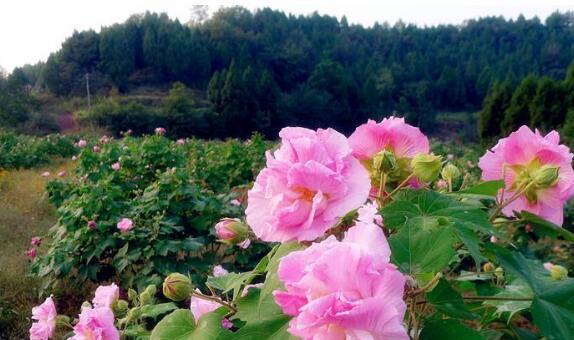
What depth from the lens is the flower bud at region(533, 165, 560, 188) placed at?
606 millimetres

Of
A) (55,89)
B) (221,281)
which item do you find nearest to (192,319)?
(221,281)

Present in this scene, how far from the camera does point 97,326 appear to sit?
2.58ft

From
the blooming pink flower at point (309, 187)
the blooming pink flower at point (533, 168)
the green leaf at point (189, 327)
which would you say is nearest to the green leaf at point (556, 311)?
the blooming pink flower at point (533, 168)

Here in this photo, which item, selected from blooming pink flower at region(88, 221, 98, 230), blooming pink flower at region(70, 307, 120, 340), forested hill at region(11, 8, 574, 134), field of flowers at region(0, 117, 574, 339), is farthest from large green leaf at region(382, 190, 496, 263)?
forested hill at region(11, 8, 574, 134)

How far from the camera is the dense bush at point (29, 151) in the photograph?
9.63 metres

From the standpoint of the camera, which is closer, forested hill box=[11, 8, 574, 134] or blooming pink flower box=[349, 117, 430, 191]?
blooming pink flower box=[349, 117, 430, 191]

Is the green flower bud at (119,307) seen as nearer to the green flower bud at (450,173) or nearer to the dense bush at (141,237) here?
the green flower bud at (450,173)

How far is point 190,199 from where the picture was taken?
10.6ft

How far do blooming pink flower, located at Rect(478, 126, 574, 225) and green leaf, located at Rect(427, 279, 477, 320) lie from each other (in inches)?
6.1

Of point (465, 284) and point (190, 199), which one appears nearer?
point (465, 284)

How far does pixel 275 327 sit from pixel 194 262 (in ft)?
8.11

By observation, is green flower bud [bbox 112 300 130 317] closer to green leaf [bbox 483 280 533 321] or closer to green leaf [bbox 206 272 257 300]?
green leaf [bbox 206 272 257 300]

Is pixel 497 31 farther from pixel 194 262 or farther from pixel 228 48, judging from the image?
pixel 194 262

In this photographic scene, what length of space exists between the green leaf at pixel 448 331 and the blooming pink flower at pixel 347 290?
88 millimetres
